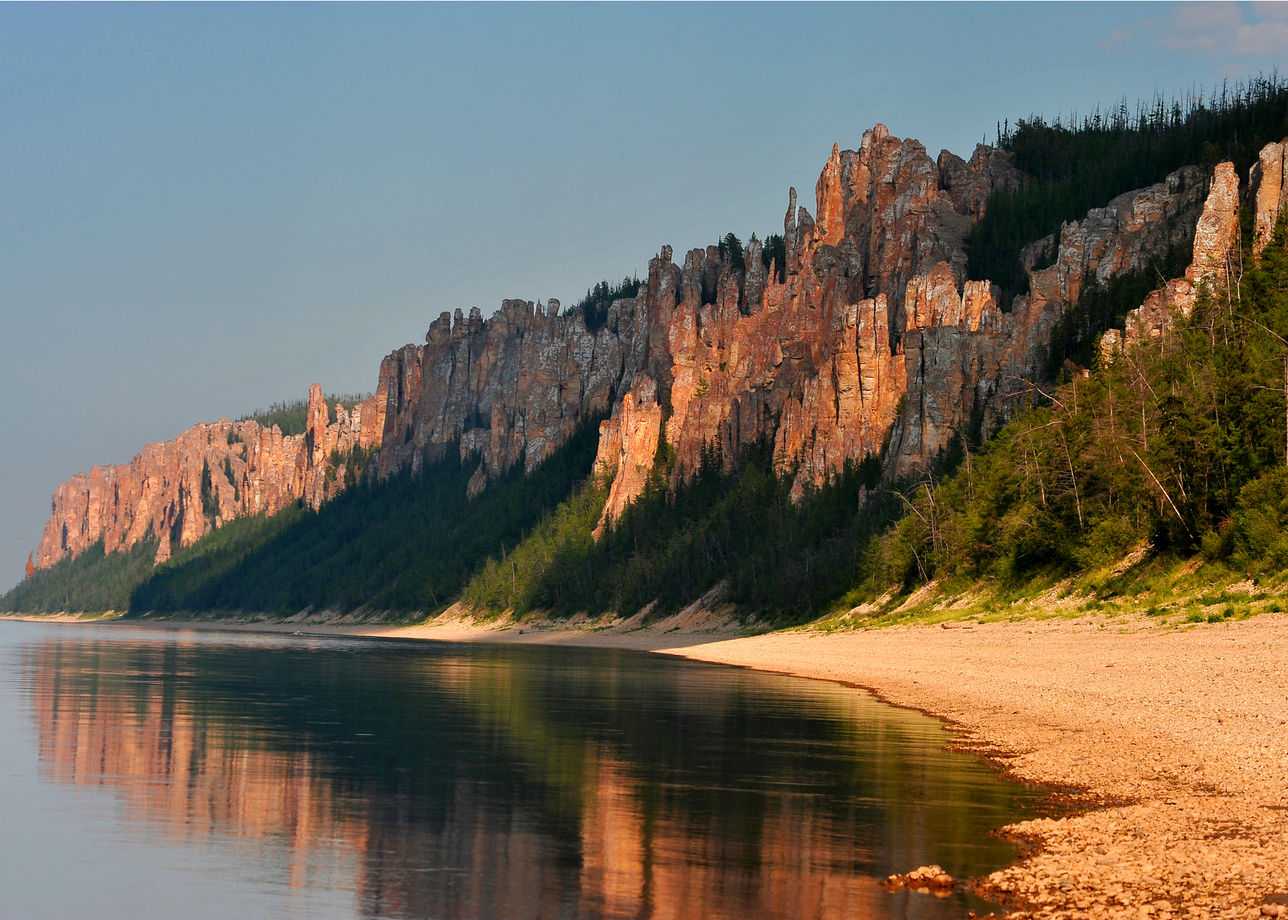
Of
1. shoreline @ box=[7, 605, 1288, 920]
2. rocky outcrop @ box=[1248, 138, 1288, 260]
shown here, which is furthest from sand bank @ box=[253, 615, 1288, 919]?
rocky outcrop @ box=[1248, 138, 1288, 260]

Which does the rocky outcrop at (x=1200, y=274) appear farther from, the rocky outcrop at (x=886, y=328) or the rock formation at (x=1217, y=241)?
the rocky outcrop at (x=886, y=328)

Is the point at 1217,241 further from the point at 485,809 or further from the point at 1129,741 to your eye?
the point at 485,809

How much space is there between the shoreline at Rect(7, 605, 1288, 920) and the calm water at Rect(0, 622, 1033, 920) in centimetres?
131

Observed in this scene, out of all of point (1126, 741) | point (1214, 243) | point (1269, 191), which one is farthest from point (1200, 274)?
point (1126, 741)

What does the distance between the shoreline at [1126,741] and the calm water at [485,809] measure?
51.5 inches

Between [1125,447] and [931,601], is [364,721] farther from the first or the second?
[931,601]

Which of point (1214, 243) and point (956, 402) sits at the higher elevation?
point (1214, 243)

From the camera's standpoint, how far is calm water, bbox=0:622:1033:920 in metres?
16.9

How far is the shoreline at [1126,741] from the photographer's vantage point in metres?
16.0

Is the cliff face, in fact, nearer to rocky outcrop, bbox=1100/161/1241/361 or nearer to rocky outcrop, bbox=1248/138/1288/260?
rocky outcrop, bbox=1248/138/1288/260

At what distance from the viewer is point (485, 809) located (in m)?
22.9

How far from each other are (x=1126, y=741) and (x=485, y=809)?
14.2 metres

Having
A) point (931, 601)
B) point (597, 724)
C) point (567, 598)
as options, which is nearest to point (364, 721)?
point (597, 724)

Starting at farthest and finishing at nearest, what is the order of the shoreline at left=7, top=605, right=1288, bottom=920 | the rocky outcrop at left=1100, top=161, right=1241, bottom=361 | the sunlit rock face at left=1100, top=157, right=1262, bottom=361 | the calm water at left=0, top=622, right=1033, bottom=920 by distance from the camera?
the sunlit rock face at left=1100, top=157, right=1262, bottom=361
the rocky outcrop at left=1100, top=161, right=1241, bottom=361
the calm water at left=0, top=622, right=1033, bottom=920
the shoreline at left=7, top=605, right=1288, bottom=920
